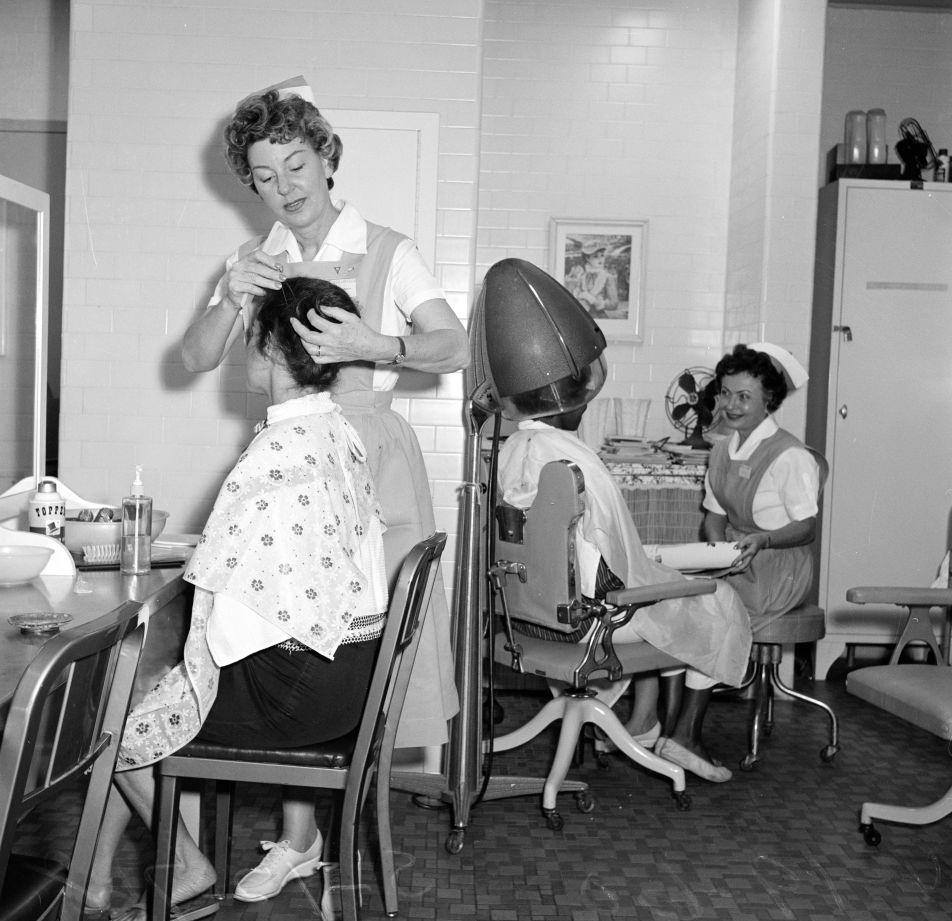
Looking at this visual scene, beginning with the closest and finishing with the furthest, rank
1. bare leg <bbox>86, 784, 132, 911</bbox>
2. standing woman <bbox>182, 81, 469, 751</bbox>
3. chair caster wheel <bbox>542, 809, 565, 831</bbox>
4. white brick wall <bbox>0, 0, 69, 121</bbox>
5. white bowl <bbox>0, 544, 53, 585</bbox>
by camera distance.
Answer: white bowl <bbox>0, 544, 53, 585</bbox>
bare leg <bbox>86, 784, 132, 911</bbox>
standing woman <bbox>182, 81, 469, 751</bbox>
chair caster wheel <bbox>542, 809, 565, 831</bbox>
white brick wall <bbox>0, 0, 69, 121</bbox>

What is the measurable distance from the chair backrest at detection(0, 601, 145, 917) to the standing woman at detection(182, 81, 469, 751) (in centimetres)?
98

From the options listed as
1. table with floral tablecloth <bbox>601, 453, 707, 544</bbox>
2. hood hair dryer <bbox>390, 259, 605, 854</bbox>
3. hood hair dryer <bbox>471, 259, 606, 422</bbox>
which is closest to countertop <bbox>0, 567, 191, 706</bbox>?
hood hair dryer <bbox>390, 259, 605, 854</bbox>

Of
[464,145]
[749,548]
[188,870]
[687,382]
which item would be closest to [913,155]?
[687,382]

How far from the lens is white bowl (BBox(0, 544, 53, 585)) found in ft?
6.89

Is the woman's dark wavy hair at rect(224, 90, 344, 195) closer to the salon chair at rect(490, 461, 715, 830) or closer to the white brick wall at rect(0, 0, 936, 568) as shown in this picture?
the white brick wall at rect(0, 0, 936, 568)

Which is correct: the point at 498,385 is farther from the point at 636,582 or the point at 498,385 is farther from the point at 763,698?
the point at 763,698

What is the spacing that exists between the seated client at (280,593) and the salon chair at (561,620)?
805 millimetres

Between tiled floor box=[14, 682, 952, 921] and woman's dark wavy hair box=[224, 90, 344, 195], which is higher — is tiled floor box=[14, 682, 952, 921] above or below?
below

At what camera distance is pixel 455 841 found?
284cm

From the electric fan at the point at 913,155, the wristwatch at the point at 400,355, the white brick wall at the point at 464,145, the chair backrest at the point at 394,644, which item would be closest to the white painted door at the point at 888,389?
the electric fan at the point at 913,155

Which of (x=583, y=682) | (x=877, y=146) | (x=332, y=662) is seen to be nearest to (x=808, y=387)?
(x=877, y=146)

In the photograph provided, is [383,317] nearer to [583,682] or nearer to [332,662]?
[332,662]

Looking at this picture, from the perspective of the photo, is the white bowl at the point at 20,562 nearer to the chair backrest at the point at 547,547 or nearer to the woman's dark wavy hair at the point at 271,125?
the woman's dark wavy hair at the point at 271,125

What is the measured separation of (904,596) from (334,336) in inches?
75.4
